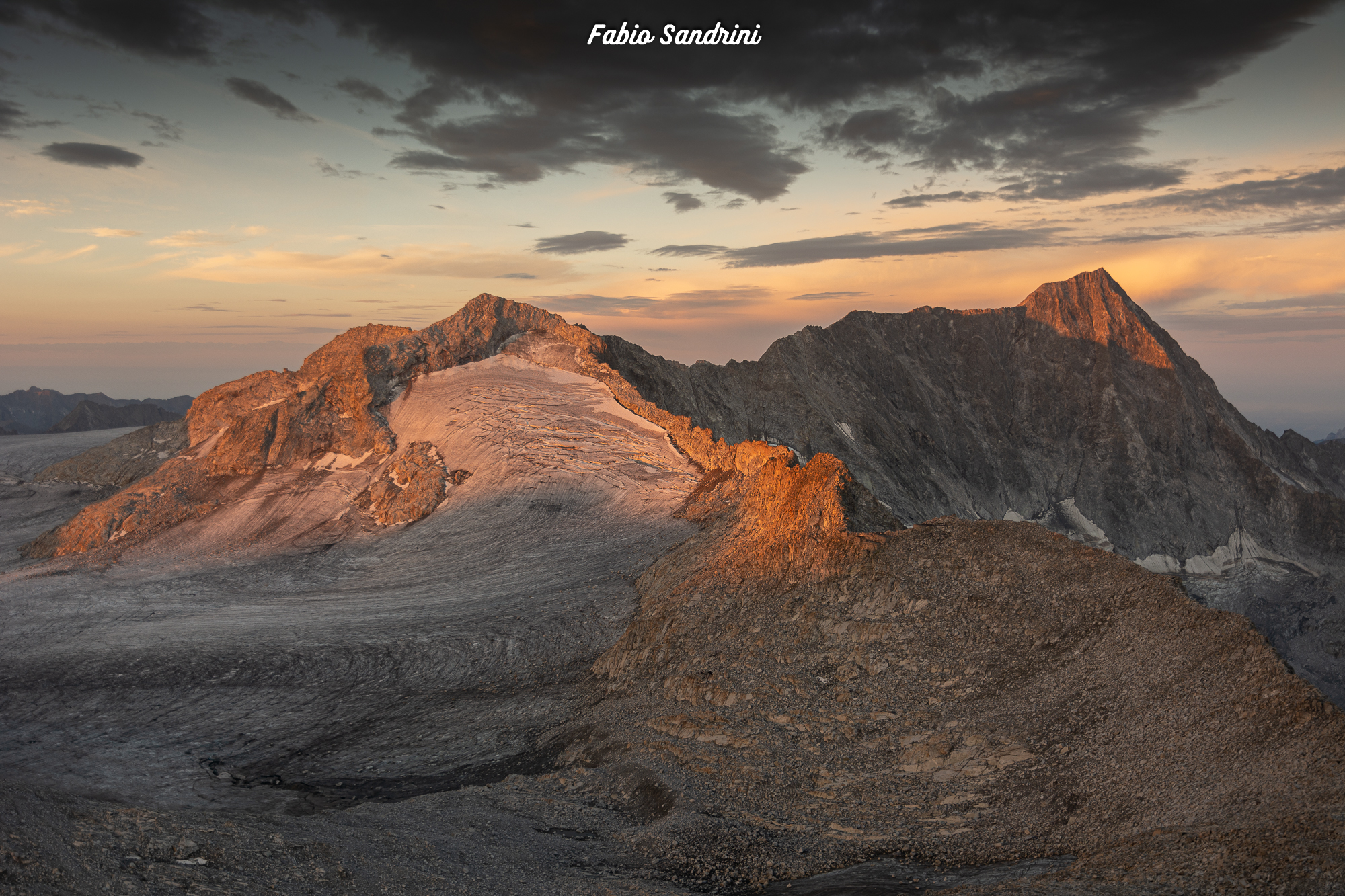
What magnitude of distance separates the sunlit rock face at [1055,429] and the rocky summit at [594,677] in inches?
1052

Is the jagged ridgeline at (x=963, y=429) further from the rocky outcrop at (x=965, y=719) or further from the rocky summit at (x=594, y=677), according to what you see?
the rocky outcrop at (x=965, y=719)

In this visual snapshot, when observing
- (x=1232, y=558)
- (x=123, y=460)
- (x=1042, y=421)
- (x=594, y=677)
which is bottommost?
(x=1232, y=558)

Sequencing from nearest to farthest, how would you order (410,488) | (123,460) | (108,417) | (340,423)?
1. (410,488)
2. (340,423)
3. (123,460)
4. (108,417)

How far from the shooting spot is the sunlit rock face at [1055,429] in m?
84.0

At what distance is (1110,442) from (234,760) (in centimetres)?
10703

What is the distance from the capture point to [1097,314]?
11600 cm

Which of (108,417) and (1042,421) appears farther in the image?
(108,417)

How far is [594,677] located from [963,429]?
88158mm

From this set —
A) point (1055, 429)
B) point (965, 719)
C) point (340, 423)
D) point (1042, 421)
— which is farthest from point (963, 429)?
point (965, 719)

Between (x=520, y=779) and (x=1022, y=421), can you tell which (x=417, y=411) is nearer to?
(x=520, y=779)

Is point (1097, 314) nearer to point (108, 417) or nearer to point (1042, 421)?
point (1042, 421)

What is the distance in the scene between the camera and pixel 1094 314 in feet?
381

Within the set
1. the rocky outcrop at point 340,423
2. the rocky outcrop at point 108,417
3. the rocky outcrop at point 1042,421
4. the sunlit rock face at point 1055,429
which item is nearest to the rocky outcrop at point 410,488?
the rocky outcrop at point 340,423

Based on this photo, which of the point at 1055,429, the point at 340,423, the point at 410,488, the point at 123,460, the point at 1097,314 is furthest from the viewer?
the point at 1097,314
